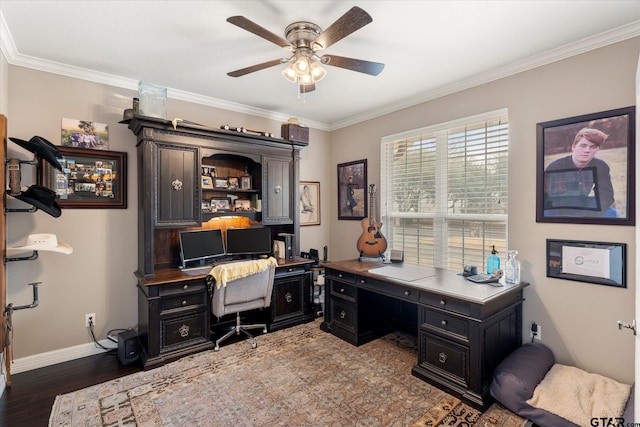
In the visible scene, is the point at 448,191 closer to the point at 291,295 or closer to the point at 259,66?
the point at 291,295

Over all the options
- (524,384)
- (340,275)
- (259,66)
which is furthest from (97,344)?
(524,384)

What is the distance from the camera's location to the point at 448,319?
7.52ft

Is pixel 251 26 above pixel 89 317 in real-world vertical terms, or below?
above

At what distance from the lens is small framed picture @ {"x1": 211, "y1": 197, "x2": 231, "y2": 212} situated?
137 inches

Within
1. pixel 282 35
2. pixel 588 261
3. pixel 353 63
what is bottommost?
pixel 588 261

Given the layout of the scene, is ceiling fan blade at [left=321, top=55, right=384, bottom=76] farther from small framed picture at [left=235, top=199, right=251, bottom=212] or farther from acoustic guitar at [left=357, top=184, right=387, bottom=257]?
small framed picture at [left=235, top=199, right=251, bottom=212]

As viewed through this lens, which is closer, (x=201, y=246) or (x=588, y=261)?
(x=588, y=261)

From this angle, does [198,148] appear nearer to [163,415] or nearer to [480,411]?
[163,415]

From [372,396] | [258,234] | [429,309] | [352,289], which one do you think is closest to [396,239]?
[352,289]

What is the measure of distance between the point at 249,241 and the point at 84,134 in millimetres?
1924

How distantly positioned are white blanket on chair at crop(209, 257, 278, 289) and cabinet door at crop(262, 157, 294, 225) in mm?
817

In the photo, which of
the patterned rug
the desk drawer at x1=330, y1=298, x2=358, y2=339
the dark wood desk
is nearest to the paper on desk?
the dark wood desk

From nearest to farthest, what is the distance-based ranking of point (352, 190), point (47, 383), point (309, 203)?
point (47, 383) → point (352, 190) → point (309, 203)

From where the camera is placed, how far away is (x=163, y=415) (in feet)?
6.59
